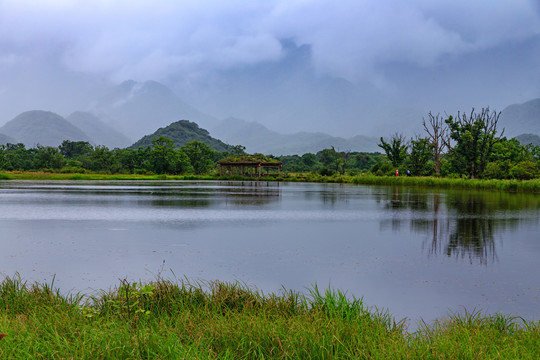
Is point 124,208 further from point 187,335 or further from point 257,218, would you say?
point 187,335

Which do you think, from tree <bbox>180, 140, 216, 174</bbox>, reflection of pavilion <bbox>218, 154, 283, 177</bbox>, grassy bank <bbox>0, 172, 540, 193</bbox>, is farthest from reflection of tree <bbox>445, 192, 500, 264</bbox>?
tree <bbox>180, 140, 216, 174</bbox>

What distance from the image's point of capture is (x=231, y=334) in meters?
3.69

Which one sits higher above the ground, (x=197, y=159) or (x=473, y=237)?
(x=197, y=159)

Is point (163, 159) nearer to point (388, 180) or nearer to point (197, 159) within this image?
point (197, 159)

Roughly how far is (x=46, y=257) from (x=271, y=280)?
4209 mm

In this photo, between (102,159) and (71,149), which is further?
(71,149)

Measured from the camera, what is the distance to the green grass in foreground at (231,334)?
330 cm

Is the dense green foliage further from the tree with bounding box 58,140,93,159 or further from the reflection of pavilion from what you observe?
the tree with bounding box 58,140,93,159

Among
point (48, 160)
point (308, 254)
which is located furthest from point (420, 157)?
point (48, 160)

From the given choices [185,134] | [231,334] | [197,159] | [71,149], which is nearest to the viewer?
[231,334]

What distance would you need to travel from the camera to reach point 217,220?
13.6 meters

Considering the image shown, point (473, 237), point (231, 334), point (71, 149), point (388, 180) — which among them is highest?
point (71, 149)

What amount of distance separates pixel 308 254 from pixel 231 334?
194 inches

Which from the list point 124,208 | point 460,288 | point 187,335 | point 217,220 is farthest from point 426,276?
point 124,208
